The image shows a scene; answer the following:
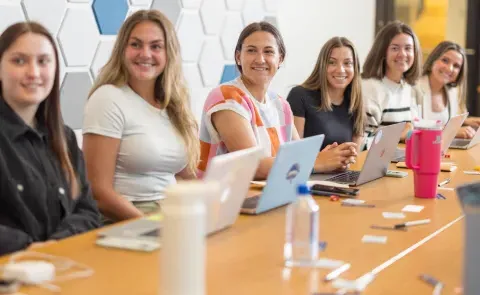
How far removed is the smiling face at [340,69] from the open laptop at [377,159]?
714mm

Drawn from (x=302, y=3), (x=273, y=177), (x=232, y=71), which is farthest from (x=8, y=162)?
(x=302, y=3)

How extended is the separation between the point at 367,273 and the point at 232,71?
2988mm

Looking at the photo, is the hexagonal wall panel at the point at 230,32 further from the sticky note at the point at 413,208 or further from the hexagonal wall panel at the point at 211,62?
the sticky note at the point at 413,208

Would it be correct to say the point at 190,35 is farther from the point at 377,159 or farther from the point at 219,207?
the point at 219,207

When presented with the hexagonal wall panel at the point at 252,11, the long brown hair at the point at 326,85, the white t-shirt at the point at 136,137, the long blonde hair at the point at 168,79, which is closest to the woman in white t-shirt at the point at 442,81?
the long brown hair at the point at 326,85

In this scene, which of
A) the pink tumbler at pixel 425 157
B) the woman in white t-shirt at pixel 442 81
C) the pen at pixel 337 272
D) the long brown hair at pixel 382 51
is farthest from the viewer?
the woman in white t-shirt at pixel 442 81

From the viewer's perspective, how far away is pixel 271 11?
477 cm

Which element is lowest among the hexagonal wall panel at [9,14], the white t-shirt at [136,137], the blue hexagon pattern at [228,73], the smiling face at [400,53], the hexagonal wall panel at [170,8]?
the white t-shirt at [136,137]

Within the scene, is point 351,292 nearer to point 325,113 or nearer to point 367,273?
point 367,273

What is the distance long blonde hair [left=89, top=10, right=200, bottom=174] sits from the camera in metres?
2.50

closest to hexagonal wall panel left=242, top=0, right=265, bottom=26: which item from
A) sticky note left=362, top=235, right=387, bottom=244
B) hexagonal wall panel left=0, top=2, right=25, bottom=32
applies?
hexagonal wall panel left=0, top=2, right=25, bottom=32

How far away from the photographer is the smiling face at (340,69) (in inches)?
130

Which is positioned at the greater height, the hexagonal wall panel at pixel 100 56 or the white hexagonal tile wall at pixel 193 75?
the hexagonal wall panel at pixel 100 56

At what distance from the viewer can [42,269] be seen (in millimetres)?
1389
